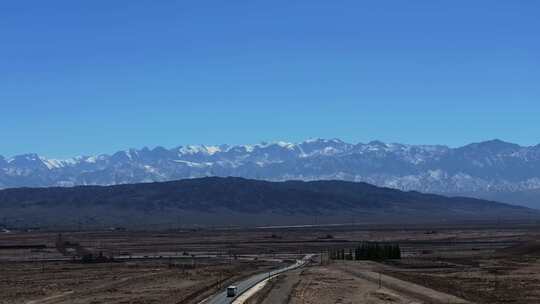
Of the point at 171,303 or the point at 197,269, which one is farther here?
the point at 197,269

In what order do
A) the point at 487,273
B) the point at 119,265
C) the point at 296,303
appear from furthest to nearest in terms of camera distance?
the point at 119,265 → the point at 487,273 → the point at 296,303

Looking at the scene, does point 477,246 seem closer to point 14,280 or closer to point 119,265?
point 119,265

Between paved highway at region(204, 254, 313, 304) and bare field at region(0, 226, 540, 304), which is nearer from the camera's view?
paved highway at region(204, 254, 313, 304)

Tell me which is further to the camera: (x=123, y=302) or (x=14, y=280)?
(x=14, y=280)

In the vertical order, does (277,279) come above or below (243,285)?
above

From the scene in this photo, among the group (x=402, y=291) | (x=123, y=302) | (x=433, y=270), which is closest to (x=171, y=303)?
(x=123, y=302)

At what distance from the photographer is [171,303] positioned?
7444 cm

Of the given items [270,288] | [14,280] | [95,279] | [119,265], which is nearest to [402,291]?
[270,288]

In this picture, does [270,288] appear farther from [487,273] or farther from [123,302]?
[487,273]

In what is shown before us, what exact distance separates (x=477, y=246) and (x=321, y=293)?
351ft

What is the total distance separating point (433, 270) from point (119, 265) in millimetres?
48108

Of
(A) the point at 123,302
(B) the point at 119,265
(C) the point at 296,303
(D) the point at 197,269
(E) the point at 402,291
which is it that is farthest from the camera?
(B) the point at 119,265

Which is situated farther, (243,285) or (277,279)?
(277,279)

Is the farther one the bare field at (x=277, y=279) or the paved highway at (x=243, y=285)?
the bare field at (x=277, y=279)
